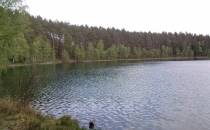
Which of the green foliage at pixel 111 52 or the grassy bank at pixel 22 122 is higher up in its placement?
the green foliage at pixel 111 52

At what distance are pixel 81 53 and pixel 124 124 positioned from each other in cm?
12733

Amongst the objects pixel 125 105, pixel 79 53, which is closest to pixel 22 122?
pixel 125 105

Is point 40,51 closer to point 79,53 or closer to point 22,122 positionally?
point 79,53

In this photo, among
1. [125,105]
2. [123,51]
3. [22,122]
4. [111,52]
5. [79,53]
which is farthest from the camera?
[123,51]

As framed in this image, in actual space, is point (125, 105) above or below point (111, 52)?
below

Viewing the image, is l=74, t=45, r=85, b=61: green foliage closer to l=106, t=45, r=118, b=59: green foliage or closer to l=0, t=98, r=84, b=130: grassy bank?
l=106, t=45, r=118, b=59: green foliage

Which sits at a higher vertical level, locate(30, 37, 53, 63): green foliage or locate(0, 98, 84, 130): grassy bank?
locate(30, 37, 53, 63): green foliage

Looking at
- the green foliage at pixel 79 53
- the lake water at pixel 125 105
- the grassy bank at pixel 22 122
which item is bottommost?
the lake water at pixel 125 105

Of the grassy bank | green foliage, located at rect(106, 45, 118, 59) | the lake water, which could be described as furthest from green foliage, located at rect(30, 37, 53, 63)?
the grassy bank

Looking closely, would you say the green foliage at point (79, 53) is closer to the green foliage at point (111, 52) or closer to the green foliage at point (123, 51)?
the green foliage at point (111, 52)

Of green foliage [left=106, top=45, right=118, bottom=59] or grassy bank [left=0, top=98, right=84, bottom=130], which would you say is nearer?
grassy bank [left=0, top=98, right=84, bottom=130]

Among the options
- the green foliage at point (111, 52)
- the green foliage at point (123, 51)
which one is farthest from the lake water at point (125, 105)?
the green foliage at point (123, 51)

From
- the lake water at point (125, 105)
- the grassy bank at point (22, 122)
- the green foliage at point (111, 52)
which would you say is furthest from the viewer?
the green foliage at point (111, 52)

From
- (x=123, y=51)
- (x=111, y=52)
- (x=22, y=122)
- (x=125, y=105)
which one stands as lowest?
(x=125, y=105)
